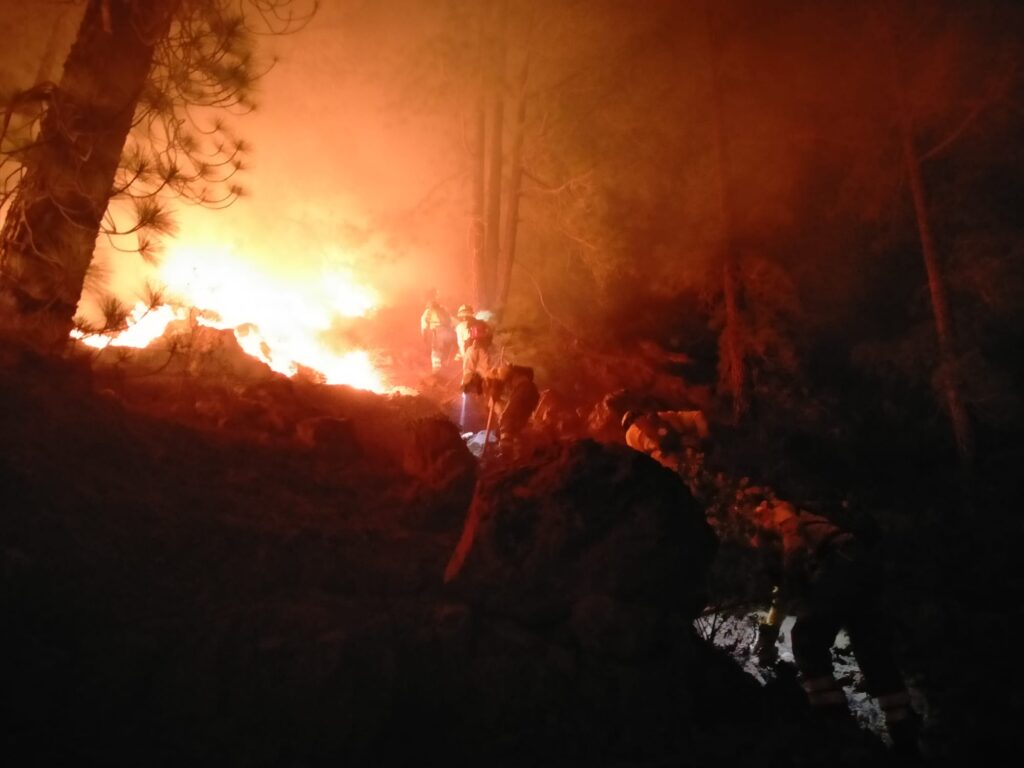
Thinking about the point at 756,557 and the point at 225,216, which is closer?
the point at 756,557

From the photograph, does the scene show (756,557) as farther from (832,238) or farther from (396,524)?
(832,238)

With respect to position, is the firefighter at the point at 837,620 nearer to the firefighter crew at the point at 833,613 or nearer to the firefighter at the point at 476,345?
the firefighter crew at the point at 833,613

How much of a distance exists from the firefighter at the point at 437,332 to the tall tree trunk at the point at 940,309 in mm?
9103

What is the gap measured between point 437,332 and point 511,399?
15.7ft

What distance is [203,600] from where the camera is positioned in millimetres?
4477

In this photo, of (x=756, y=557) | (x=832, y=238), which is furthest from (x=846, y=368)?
(x=756, y=557)

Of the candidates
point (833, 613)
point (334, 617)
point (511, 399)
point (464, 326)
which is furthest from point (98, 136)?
point (464, 326)

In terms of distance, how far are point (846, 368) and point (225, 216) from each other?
45.9 ft

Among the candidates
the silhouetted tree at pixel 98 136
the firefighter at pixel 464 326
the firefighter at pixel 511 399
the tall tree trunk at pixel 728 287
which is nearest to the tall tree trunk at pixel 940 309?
the tall tree trunk at pixel 728 287

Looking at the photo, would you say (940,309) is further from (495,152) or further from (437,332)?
(495,152)

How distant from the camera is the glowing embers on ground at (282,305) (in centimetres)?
1376

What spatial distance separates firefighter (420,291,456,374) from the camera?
15.1 metres

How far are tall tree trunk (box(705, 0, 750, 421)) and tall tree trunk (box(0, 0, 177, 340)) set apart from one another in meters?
10.1

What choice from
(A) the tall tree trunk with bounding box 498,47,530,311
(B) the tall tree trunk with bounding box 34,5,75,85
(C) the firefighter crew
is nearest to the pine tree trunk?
(C) the firefighter crew
